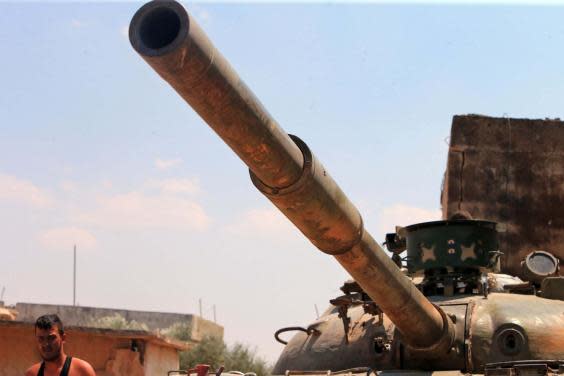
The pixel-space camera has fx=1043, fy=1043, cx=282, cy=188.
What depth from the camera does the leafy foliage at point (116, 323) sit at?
1546 inches

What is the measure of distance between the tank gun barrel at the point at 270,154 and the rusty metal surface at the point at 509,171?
1510 centimetres

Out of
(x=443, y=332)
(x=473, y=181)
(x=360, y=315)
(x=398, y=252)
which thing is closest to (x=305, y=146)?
(x=443, y=332)

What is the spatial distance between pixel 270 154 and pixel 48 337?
1718 mm

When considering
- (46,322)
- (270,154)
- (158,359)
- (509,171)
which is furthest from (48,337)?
(509,171)

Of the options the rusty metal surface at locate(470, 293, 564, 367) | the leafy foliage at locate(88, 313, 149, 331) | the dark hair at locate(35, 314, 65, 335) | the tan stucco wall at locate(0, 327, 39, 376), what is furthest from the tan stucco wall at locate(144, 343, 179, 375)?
the leafy foliage at locate(88, 313, 149, 331)

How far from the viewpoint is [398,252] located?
12.0m

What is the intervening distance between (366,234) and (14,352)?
13719 millimetres

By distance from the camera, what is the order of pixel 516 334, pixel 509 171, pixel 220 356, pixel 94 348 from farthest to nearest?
pixel 220 356
pixel 509 171
pixel 94 348
pixel 516 334

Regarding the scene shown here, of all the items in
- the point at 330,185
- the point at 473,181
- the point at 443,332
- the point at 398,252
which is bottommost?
the point at 443,332

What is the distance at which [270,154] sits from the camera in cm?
633

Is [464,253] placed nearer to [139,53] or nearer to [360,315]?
[360,315]

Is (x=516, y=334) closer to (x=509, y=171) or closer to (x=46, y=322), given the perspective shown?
(x=46, y=322)

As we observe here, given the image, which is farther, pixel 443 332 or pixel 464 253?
pixel 464 253

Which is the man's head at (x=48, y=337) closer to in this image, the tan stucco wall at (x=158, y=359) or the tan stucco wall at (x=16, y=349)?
the tan stucco wall at (x=16, y=349)
